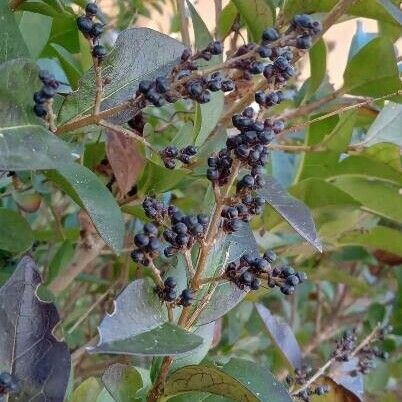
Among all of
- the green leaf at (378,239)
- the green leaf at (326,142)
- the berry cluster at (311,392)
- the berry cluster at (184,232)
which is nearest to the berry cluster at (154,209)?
the berry cluster at (184,232)

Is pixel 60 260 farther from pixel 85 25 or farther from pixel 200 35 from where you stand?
pixel 85 25

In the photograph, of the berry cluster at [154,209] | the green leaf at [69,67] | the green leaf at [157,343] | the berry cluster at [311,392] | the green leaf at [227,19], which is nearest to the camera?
the green leaf at [157,343]

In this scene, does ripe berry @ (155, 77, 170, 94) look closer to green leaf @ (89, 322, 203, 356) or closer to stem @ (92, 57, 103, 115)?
stem @ (92, 57, 103, 115)

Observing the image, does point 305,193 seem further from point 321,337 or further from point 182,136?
point 321,337

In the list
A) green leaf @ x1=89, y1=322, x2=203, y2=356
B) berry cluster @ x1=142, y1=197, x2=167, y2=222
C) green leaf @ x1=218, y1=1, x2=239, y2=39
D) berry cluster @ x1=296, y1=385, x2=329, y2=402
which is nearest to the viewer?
green leaf @ x1=89, y1=322, x2=203, y2=356

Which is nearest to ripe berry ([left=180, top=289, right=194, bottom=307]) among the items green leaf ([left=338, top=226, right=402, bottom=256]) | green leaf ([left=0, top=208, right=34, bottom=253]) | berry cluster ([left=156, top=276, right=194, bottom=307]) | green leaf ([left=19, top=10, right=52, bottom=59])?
berry cluster ([left=156, top=276, right=194, bottom=307])

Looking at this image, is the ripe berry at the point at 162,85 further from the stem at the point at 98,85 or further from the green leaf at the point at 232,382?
the green leaf at the point at 232,382
